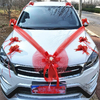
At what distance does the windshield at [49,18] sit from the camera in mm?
3178

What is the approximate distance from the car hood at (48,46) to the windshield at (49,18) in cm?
29

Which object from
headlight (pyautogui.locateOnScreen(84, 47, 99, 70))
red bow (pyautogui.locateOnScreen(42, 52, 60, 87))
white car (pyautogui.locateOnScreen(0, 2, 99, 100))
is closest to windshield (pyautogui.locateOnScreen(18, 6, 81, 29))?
white car (pyautogui.locateOnScreen(0, 2, 99, 100))

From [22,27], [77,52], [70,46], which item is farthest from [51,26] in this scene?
[77,52]

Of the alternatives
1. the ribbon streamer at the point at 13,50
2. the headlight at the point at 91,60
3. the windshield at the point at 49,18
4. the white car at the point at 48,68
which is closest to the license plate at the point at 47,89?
the white car at the point at 48,68

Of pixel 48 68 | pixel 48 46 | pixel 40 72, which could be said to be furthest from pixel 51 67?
pixel 48 46

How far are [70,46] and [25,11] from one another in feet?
6.08

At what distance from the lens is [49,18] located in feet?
11.2

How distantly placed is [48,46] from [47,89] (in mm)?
682

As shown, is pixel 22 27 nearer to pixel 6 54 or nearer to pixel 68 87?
pixel 6 54

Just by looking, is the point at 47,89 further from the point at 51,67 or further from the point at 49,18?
the point at 49,18

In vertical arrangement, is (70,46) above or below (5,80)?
above

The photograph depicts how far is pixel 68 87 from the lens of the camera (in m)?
2.00

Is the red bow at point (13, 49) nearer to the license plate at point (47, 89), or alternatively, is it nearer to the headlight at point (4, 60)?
the headlight at point (4, 60)

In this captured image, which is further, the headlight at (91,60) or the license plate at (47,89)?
the headlight at (91,60)
